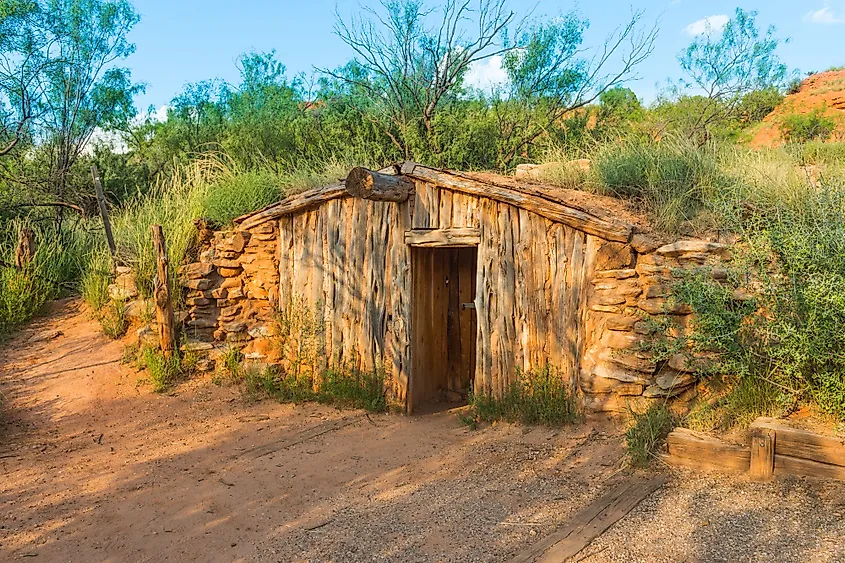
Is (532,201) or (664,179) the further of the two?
(664,179)

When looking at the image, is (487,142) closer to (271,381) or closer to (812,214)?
(271,381)

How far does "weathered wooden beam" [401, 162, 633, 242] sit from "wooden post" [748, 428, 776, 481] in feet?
6.65

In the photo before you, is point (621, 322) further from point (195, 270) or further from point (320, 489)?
point (195, 270)

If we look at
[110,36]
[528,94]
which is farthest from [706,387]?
[110,36]

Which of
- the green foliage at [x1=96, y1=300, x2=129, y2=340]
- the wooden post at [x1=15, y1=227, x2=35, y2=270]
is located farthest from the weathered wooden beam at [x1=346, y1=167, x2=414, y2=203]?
the wooden post at [x1=15, y1=227, x2=35, y2=270]

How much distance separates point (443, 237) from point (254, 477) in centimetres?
293

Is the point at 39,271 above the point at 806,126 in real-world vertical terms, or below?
below

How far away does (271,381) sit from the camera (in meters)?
7.99

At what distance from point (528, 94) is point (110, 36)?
799 centimetres

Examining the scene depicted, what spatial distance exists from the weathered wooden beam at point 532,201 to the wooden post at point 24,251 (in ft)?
19.6

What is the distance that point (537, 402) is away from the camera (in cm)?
648

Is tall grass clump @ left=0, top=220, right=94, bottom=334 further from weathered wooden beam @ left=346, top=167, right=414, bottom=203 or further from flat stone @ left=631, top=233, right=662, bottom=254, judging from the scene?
→ flat stone @ left=631, top=233, right=662, bottom=254

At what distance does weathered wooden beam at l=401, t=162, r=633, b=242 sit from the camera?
6.07 meters

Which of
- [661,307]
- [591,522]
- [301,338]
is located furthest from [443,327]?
[591,522]
